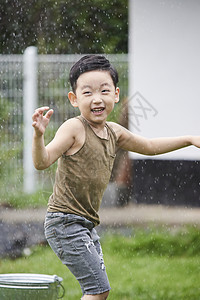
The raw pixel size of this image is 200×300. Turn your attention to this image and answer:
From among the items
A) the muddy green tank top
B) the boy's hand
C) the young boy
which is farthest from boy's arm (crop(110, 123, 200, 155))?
the boy's hand

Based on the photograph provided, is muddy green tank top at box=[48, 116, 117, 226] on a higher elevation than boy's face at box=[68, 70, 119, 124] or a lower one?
lower

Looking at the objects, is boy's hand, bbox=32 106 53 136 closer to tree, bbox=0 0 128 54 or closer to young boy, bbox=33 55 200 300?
young boy, bbox=33 55 200 300

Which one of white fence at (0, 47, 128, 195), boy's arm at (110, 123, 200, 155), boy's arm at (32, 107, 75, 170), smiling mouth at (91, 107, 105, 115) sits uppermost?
smiling mouth at (91, 107, 105, 115)

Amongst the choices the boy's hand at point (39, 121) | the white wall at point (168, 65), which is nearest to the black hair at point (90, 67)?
the boy's hand at point (39, 121)

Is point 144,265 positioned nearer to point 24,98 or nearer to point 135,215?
point 135,215

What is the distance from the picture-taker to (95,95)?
2930mm

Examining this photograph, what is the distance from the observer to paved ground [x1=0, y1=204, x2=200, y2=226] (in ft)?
20.8

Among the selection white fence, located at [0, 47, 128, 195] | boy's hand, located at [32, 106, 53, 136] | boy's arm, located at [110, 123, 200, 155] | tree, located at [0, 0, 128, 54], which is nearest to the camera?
boy's hand, located at [32, 106, 53, 136]

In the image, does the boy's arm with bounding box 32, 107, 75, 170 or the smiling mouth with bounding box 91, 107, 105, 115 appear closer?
the boy's arm with bounding box 32, 107, 75, 170

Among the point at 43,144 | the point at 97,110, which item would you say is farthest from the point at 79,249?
the point at 97,110

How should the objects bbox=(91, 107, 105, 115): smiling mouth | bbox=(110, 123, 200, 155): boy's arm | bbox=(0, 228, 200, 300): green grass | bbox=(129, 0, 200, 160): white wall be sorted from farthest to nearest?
bbox=(129, 0, 200, 160): white wall < bbox=(0, 228, 200, 300): green grass < bbox=(110, 123, 200, 155): boy's arm < bbox=(91, 107, 105, 115): smiling mouth

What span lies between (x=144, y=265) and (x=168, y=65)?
196cm

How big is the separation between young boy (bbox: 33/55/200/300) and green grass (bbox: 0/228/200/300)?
1.69m

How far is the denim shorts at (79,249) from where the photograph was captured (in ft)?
9.26
